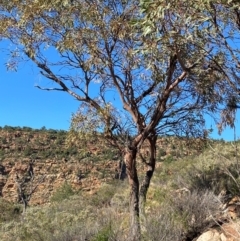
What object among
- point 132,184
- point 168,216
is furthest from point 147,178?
point 168,216

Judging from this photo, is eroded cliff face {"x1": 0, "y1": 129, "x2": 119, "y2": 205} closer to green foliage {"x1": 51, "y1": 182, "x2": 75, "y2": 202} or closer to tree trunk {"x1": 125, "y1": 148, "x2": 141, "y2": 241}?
green foliage {"x1": 51, "y1": 182, "x2": 75, "y2": 202}

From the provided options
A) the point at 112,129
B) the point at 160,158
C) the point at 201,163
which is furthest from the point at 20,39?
the point at 160,158

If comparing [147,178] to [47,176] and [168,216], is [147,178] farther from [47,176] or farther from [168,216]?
[47,176]

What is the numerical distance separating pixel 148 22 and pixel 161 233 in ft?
13.3

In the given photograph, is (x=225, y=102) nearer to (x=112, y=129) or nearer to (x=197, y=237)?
(x=112, y=129)

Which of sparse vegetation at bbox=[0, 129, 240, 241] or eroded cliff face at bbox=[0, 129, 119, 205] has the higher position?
eroded cliff face at bbox=[0, 129, 119, 205]

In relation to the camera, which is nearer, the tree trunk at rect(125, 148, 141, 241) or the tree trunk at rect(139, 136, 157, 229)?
the tree trunk at rect(125, 148, 141, 241)

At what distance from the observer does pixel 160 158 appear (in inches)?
1176

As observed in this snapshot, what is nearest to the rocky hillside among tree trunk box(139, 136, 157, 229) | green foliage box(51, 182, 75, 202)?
green foliage box(51, 182, 75, 202)

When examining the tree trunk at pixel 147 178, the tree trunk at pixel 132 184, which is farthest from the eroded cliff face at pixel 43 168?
the tree trunk at pixel 132 184

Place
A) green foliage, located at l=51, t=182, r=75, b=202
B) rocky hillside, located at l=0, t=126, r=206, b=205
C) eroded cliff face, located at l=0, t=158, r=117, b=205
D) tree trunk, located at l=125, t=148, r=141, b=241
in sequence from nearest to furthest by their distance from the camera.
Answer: tree trunk, located at l=125, t=148, r=141, b=241, green foliage, located at l=51, t=182, r=75, b=202, eroded cliff face, located at l=0, t=158, r=117, b=205, rocky hillside, located at l=0, t=126, r=206, b=205

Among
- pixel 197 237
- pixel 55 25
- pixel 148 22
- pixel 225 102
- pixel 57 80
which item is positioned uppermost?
pixel 55 25

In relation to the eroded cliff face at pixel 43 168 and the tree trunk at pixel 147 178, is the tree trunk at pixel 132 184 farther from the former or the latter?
the eroded cliff face at pixel 43 168

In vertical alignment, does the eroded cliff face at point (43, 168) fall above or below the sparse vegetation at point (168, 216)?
above
